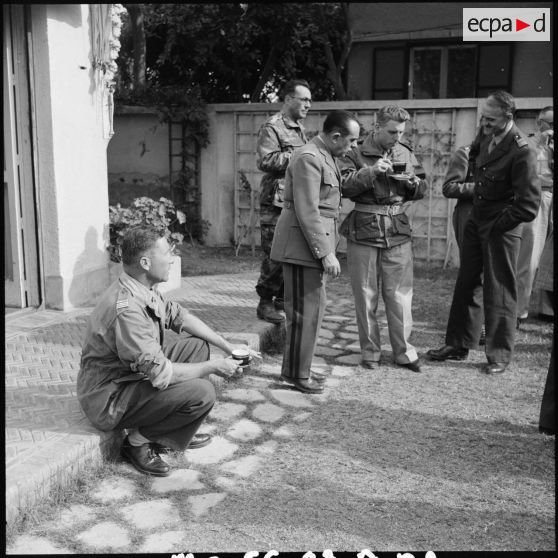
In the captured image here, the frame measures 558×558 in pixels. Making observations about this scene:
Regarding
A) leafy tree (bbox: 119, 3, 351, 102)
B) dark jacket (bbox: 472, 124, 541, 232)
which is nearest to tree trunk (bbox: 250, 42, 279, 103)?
leafy tree (bbox: 119, 3, 351, 102)

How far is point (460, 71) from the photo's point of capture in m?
14.1

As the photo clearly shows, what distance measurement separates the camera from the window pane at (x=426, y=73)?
1421cm

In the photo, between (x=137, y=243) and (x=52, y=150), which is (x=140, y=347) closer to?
(x=137, y=243)

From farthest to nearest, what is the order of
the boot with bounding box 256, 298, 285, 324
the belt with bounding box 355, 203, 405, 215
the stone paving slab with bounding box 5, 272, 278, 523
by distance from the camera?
1. the boot with bounding box 256, 298, 285, 324
2. the belt with bounding box 355, 203, 405, 215
3. the stone paving slab with bounding box 5, 272, 278, 523

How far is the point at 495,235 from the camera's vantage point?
5.32 m

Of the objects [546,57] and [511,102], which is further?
[546,57]

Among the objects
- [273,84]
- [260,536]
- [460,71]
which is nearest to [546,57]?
[460,71]

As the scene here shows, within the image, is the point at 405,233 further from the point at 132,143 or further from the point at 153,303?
the point at 132,143

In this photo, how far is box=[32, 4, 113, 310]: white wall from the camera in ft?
20.3

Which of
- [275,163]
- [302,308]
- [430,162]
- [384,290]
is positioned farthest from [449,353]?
[430,162]

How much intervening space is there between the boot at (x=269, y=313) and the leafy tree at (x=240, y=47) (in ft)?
21.7

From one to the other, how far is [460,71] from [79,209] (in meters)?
9.97

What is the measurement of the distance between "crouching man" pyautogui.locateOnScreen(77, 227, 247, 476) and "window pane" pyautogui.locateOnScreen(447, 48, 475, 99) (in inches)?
A: 466

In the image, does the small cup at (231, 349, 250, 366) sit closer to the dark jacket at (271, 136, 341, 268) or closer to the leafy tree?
the dark jacket at (271, 136, 341, 268)
